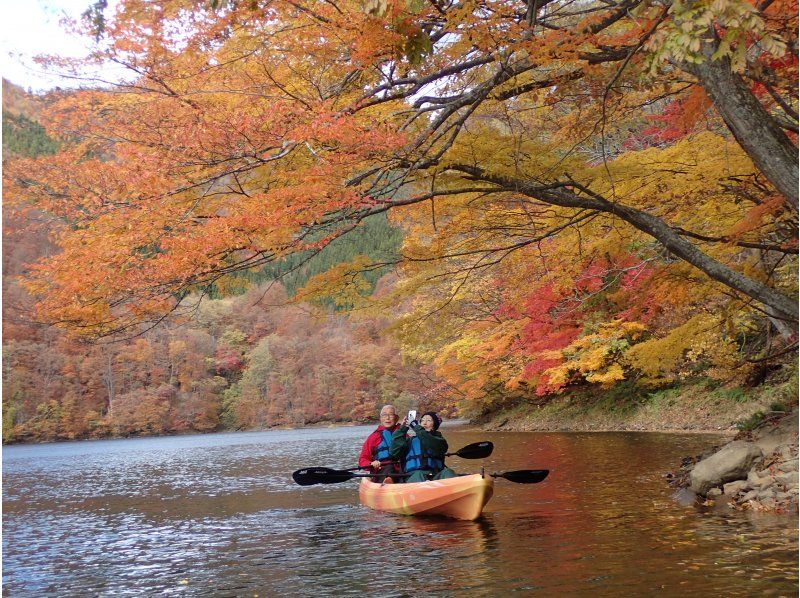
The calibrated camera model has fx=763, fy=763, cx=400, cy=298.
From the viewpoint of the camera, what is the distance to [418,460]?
424 inches

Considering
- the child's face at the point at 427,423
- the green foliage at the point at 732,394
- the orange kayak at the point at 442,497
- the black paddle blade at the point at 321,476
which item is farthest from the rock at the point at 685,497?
the green foliage at the point at 732,394

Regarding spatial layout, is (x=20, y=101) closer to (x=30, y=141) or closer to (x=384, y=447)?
(x=384, y=447)

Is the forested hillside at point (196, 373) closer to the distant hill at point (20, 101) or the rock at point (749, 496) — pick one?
the rock at point (749, 496)

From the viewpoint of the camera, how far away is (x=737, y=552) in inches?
255

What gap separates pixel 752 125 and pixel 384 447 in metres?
7.06

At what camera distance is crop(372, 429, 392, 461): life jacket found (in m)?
11.5

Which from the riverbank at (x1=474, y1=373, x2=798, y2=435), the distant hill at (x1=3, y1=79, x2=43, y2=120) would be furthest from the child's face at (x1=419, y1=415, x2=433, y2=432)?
the riverbank at (x1=474, y1=373, x2=798, y2=435)

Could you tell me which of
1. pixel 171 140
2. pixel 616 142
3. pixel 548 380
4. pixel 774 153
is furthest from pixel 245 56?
pixel 548 380

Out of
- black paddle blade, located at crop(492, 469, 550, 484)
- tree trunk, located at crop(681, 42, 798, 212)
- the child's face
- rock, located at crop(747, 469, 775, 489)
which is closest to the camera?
tree trunk, located at crop(681, 42, 798, 212)

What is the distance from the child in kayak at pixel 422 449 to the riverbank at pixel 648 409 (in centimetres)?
680

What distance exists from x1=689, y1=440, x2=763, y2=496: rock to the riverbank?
559 cm

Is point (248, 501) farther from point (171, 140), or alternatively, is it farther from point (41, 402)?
point (41, 402)

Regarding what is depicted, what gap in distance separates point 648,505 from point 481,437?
1652 cm

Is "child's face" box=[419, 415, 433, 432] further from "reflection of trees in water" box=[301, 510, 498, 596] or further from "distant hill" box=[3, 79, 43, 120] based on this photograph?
"distant hill" box=[3, 79, 43, 120]
